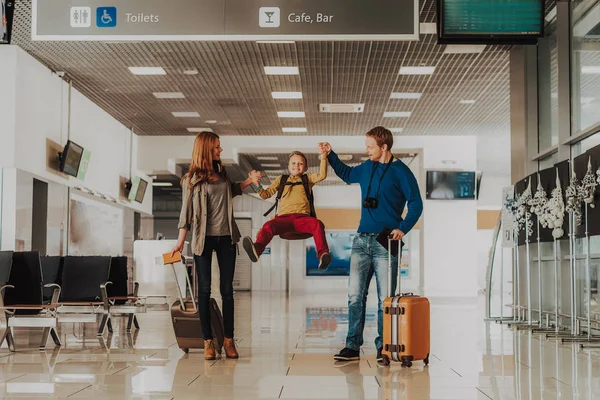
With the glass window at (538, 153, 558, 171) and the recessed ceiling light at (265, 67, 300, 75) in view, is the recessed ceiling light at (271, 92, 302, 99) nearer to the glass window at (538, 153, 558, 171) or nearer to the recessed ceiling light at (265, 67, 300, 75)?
the recessed ceiling light at (265, 67, 300, 75)

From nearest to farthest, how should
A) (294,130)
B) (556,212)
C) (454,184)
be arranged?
(556,212) < (294,130) < (454,184)

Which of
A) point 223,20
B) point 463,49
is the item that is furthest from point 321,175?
point 463,49

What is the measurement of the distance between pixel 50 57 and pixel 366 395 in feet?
30.9

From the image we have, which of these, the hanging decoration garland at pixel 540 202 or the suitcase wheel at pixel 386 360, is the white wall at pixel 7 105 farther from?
the suitcase wheel at pixel 386 360

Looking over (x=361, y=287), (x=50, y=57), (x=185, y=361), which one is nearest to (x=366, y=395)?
(x=361, y=287)

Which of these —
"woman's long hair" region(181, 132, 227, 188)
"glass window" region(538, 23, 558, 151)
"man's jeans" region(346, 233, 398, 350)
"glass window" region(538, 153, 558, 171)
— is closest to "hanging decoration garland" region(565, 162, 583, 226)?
"glass window" region(538, 153, 558, 171)

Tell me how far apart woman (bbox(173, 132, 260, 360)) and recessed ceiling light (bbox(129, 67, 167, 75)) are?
→ 7279mm

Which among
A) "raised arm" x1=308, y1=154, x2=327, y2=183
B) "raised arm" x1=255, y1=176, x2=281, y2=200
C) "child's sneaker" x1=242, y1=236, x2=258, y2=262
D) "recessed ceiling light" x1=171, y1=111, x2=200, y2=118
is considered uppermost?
"recessed ceiling light" x1=171, y1=111, x2=200, y2=118

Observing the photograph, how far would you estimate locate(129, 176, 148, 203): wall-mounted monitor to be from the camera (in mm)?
17280

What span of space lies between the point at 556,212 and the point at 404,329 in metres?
3.72

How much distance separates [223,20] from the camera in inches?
252

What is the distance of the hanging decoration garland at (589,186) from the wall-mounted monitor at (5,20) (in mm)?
5100

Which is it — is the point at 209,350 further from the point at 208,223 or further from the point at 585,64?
the point at 585,64

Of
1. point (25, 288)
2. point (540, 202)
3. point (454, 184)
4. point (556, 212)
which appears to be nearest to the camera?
point (25, 288)
